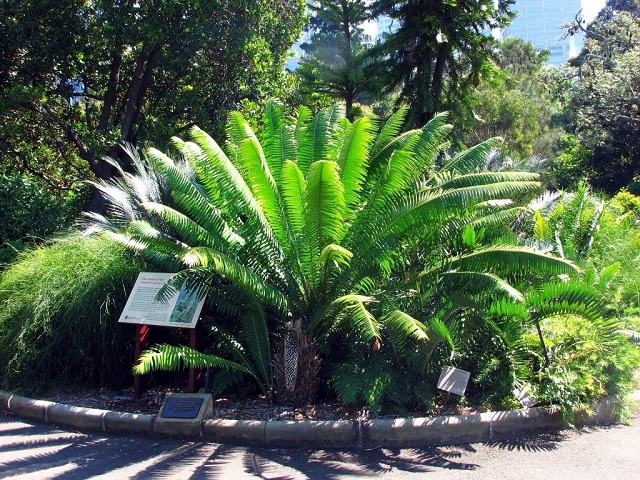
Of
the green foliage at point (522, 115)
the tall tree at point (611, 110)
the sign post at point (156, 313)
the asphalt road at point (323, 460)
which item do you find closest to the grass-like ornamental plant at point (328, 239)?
the sign post at point (156, 313)

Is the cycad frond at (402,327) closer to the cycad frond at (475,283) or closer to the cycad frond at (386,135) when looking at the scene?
the cycad frond at (475,283)

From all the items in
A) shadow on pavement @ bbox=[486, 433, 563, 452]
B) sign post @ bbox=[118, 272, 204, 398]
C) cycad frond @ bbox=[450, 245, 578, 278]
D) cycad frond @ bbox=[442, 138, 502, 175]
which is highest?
cycad frond @ bbox=[442, 138, 502, 175]

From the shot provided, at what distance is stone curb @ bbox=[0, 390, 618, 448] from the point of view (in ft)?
19.0

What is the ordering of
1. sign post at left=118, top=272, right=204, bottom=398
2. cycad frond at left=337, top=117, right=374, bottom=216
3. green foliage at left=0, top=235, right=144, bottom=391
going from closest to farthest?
cycad frond at left=337, top=117, right=374, bottom=216 → sign post at left=118, top=272, right=204, bottom=398 → green foliage at left=0, top=235, right=144, bottom=391

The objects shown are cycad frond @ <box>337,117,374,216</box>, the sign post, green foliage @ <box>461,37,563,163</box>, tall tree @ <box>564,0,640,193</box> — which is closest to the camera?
cycad frond @ <box>337,117,374,216</box>

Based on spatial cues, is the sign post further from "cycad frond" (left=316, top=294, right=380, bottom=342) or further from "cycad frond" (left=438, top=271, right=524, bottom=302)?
"cycad frond" (left=438, top=271, right=524, bottom=302)

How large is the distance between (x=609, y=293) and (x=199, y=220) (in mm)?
4630

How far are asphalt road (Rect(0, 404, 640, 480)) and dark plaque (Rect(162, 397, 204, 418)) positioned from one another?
0.25 m

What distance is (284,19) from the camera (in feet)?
51.3

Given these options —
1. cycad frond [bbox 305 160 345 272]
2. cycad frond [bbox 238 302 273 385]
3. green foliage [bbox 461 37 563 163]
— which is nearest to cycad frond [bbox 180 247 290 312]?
cycad frond [bbox 238 302 273 385]

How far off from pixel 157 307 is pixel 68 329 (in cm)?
110

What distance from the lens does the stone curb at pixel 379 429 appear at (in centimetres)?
580

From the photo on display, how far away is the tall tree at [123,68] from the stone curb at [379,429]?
27.0 ft

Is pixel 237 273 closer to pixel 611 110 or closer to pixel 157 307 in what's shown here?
pixel 157 307
